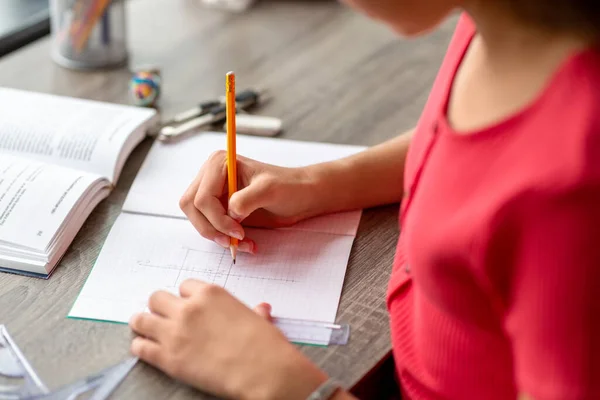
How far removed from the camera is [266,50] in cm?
148

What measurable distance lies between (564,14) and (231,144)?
0.46 metres

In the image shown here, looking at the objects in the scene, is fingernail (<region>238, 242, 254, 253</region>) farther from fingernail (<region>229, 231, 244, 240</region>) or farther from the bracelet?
the bracelet

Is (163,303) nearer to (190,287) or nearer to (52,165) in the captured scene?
(190,287)

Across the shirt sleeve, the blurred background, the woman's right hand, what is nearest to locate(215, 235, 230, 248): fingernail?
the woman's right hand

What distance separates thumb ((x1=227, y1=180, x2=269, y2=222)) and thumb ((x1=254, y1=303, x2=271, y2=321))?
0.44 feet

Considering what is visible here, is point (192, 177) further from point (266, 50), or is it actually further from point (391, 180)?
point (266, 50)

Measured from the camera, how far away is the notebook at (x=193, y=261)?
0.93 meters

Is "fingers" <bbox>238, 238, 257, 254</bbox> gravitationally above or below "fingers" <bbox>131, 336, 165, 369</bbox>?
below

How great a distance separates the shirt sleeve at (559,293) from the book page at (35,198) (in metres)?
0.59

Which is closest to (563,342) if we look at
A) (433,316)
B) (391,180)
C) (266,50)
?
(433,316)

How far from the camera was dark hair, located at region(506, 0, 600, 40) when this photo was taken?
2.01 ft

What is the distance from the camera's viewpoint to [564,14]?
63 cm

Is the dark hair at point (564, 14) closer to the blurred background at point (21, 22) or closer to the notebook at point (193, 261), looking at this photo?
the notebook at point (193, 261)

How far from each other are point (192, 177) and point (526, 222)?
617 millimetres
